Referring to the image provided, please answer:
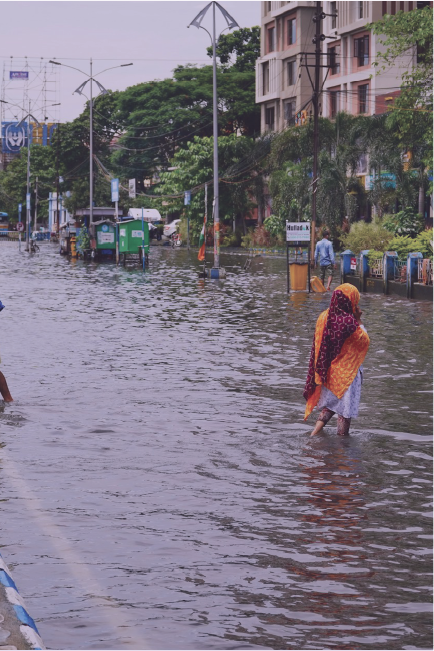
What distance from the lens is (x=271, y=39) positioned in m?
82.3

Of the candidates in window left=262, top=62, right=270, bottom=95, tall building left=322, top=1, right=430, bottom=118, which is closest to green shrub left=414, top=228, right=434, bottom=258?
tall building left=322, top=1, right=430, bottom=118

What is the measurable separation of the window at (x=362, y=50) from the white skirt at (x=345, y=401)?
192ft

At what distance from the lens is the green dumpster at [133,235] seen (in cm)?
5222

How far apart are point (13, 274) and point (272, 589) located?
3921 cm

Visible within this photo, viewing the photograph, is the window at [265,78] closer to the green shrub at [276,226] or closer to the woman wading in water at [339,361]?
the green shrub at [276,226]

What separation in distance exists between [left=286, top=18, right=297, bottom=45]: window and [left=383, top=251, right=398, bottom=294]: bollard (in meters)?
48.2

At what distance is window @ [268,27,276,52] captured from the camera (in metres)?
81.1

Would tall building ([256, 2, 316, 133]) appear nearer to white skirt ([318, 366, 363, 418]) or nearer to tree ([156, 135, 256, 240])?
tree ([156, 135, 256, 240])

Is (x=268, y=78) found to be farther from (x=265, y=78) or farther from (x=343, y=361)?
(x=343, y=361)

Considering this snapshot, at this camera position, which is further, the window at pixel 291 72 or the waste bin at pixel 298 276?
the window at pixel 291 72

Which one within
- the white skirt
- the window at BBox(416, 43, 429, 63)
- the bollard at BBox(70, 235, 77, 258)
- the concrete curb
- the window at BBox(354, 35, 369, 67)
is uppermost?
the window at BBox(354, 35, 369, 67)

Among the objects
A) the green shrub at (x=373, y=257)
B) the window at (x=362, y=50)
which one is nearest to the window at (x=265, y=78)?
the window at (x=362, y=50)

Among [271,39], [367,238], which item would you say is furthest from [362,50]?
[367,238]

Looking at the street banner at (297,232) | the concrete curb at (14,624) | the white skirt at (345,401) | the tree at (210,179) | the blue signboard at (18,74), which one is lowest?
the concrete curb at (14,624)
